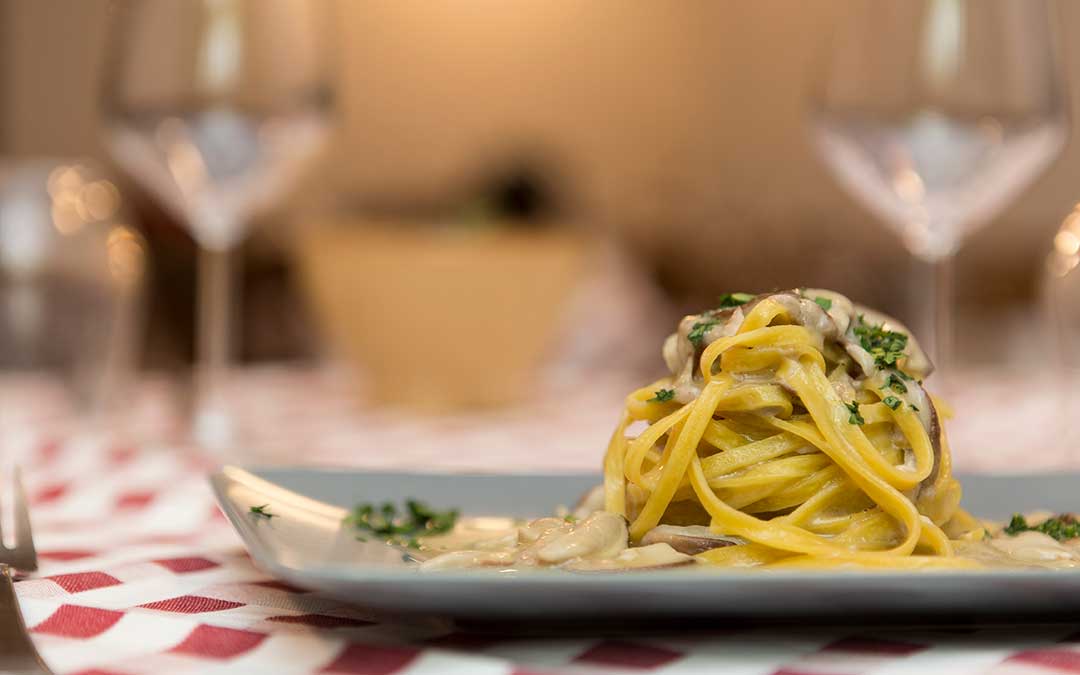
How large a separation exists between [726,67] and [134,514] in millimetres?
10037

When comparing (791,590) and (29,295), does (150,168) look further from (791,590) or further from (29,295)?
(791,590)

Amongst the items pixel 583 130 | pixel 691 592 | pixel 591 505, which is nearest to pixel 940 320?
pixel 591 505

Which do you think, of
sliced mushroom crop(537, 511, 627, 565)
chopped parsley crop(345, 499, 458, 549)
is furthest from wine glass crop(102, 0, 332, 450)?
sliced mushroom crop(537, 511, 627, 565)

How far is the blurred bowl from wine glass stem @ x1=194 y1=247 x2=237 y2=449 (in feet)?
1.62

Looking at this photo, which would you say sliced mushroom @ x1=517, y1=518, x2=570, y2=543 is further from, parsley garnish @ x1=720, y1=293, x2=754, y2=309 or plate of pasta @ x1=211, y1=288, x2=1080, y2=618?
parsley garnish @ x1=720, y1=293, x2=754, y2=309

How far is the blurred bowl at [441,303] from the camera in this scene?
2.60 metres

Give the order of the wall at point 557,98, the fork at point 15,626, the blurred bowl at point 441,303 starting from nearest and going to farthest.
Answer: the fork at point 15,626 → the blurred bowl at point 441,303 → the wall at point 557,98

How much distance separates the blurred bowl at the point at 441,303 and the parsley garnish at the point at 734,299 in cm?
145

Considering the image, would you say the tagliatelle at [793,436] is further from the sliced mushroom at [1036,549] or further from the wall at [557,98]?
the wall at [557,98]

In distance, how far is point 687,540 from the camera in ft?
3.35

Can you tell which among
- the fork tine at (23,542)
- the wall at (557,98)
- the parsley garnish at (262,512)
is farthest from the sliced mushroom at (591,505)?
the wall at (557,98)

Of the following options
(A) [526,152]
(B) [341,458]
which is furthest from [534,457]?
(A) [526,152]

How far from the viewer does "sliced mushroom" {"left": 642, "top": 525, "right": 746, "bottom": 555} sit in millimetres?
1019

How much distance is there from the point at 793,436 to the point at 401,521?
34cm
